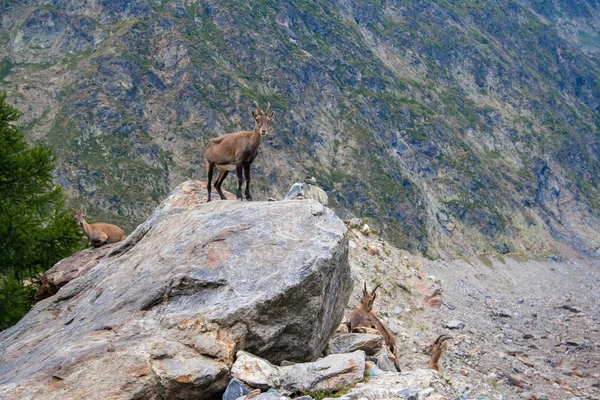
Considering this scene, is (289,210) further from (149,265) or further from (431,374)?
(431,374)

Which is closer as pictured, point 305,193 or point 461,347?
point 461,347

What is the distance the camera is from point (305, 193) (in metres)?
26.1

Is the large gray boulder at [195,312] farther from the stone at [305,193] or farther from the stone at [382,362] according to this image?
the stone at [305,193]

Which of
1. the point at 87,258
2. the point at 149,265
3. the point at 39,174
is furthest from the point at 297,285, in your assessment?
the point at 39,174

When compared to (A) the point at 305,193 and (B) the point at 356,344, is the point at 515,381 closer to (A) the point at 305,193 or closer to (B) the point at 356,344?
(B) the point at 356,344

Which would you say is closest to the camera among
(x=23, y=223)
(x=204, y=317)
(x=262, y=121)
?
(x=204, y=317)

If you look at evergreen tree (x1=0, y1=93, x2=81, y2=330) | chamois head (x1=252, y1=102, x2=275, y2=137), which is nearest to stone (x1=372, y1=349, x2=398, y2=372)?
chamois head (x1=252, y1=102, x2=275, y2=137)

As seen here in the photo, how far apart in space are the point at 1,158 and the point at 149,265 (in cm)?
1293

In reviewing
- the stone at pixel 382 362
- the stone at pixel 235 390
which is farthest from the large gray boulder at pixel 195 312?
the stone at pixel 382 362

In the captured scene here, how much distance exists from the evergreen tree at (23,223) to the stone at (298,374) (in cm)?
1413

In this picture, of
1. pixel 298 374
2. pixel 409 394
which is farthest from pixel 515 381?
pixel 298 374

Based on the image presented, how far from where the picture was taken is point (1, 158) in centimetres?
2083

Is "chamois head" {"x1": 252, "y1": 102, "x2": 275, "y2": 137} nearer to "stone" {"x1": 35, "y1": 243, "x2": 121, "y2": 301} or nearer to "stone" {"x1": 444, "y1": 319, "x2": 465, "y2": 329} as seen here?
"stone" {"x1": 35, "y1": 243, "x2": 121, "y2": 301}

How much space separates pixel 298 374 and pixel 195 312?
2317 millimetres
